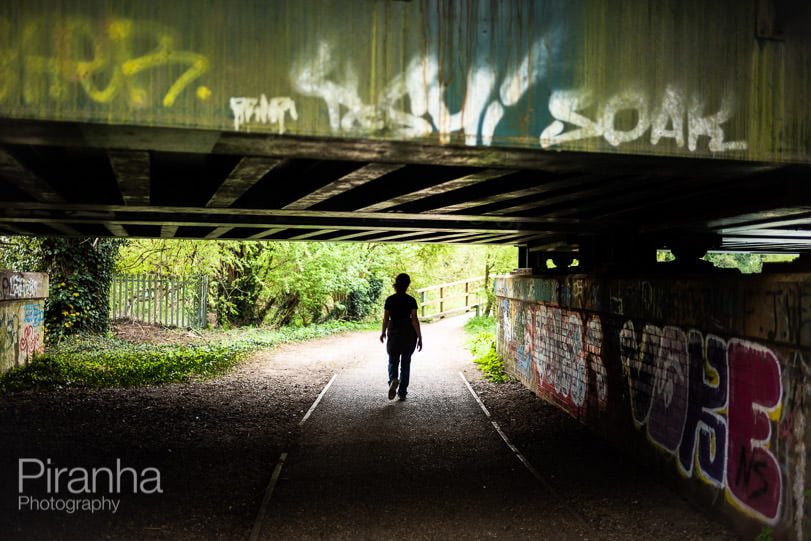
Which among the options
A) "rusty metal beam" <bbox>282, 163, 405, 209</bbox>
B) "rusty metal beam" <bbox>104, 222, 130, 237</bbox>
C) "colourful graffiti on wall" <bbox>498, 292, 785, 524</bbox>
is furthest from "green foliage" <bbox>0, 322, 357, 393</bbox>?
"colourful graffiti on wall" <bbox>498, 292, 785, 524</bbox>

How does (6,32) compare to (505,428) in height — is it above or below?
above

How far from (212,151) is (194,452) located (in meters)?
4.31

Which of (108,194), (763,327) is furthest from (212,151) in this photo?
(763,327)

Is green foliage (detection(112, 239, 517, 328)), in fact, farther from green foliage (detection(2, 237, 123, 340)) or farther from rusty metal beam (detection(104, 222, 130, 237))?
rusty metal beam (detection(104, 222, 130, 237))

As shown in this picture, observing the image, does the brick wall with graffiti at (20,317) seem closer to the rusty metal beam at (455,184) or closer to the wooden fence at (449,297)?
the rusty metal beam at (455,184)

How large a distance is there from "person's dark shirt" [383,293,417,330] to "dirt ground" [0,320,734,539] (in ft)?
6.62

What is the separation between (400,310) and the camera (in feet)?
31.3

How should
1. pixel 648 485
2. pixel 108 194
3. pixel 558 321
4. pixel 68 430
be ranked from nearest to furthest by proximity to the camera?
pixel 648 485 → pixel 108 194 → pixel 68 430 → pixel 558 321

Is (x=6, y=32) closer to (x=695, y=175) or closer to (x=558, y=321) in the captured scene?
(x=695, y=175)

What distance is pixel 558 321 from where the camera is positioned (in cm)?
944

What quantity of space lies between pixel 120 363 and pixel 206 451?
724 cm

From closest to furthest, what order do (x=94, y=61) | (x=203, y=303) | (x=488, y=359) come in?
(x=94, y=61) → (x=488, y=359) → (x=203, y=303)

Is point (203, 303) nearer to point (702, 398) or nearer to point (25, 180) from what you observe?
point (25, 180)

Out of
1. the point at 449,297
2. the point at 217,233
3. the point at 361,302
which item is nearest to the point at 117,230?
the point at 217,233
